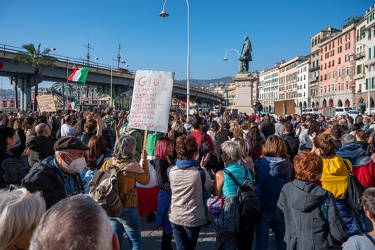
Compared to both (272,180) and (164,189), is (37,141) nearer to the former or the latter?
(164,189)

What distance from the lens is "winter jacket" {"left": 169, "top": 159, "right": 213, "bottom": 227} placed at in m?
3.74

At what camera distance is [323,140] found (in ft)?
13.3

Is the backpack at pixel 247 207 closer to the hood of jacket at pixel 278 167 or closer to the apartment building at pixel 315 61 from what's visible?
the hood of jacket at pixel 278 167

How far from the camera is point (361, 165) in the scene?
4.67m

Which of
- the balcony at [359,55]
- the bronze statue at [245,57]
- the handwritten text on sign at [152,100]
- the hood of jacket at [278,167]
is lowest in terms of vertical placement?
the hood of jacket at [278,167]

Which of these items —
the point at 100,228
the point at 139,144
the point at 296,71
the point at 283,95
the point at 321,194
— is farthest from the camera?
the point at 283,95

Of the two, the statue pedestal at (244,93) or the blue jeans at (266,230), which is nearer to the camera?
the blue jeans at (266,230)

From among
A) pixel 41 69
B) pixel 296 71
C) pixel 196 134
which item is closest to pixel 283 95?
→ pixel 296 71

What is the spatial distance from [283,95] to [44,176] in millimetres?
112802

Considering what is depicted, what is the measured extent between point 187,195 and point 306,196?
1.37 metres

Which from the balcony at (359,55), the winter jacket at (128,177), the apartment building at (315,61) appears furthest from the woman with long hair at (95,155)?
the apartment building at (315,61)

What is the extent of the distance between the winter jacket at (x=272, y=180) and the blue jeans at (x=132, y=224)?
1.61 m

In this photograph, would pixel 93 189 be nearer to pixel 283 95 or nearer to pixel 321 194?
pixel 321 194

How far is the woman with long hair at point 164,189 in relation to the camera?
14.1 feet
